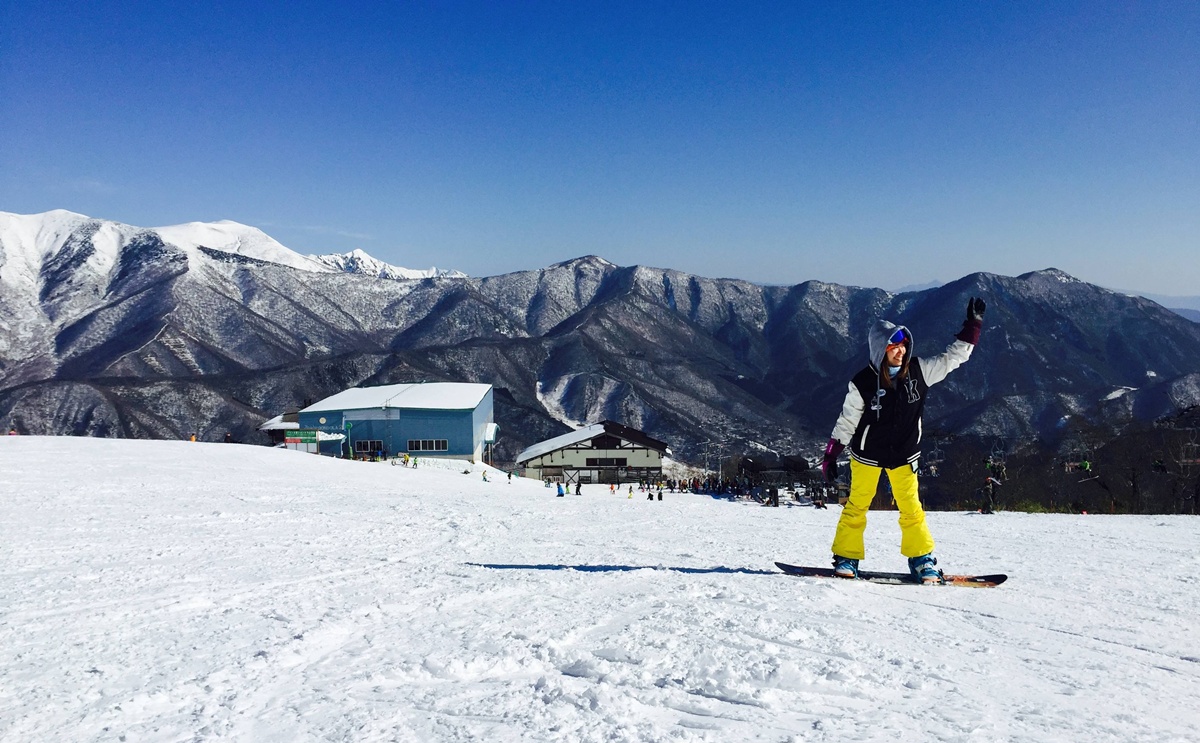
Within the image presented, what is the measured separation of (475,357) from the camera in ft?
465

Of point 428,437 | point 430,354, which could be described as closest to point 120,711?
point 428,437

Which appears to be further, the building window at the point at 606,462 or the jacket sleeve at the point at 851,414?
the building window at the point at 606,462

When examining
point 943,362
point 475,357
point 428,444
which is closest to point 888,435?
point 943,362

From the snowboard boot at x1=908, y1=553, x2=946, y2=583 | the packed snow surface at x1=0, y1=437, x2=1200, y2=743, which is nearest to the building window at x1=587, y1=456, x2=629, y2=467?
the packed snow surface at x1=0, y1=437, x2=1200, y2=743

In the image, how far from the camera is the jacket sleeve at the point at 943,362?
632 centimetres

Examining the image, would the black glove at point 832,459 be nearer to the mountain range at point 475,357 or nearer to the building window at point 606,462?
the building window at point 606,462

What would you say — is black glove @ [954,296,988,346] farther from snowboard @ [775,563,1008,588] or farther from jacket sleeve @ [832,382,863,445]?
snowboard @ [775,563,1008,588]

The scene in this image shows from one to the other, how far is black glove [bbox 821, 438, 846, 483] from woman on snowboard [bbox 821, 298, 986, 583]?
11 centimetres

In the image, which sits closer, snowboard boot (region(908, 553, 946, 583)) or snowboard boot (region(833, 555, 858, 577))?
snowboard boot (region(908, 553, 946, 583))

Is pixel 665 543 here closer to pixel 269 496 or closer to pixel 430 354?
pixel 269 496

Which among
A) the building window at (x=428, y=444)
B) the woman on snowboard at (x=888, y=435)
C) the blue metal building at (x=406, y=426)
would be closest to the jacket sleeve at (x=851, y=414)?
the woman on snowboard at (x=888, y=435)

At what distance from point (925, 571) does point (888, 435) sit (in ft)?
3.84

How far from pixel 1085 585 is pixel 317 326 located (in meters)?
177

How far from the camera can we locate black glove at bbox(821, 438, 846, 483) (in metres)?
6.38
